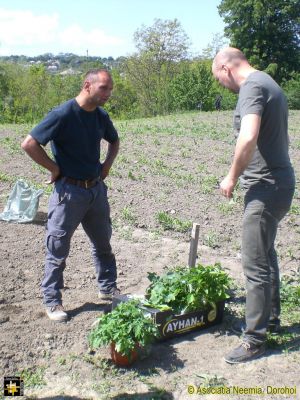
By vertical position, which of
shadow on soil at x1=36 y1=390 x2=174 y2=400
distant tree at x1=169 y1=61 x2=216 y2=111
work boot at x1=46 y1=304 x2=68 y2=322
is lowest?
shadow on soil at x1=36 y1=390 x2=174 y2=400

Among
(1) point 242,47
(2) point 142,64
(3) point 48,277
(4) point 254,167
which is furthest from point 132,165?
(1) point 242,47

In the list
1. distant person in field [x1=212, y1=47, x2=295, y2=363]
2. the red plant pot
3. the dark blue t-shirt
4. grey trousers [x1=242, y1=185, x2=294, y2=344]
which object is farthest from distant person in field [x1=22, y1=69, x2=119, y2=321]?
grey trousers [x1=242, y1=185, x2=294, y2=344]

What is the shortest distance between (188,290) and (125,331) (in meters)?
0.73

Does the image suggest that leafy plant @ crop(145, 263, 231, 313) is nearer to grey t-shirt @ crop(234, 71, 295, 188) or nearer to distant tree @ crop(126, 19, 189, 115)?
grey t-shirt @ crop(234, 71, 295, 188)

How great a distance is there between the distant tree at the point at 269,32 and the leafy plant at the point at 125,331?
3890 cm

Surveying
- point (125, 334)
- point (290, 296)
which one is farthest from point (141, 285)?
point (125, 334)

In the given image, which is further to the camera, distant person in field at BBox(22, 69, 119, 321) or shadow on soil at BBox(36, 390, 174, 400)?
distant person in field at BBox(22, 69, 119, 321)

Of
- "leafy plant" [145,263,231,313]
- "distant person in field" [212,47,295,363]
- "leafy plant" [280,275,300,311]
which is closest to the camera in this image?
"distant person in field" [212,47,295,363]

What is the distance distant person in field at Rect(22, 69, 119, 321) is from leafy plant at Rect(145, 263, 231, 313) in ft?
2.51

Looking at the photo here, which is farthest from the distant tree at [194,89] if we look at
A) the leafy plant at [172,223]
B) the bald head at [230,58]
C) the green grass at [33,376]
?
the green grass at [33,376]

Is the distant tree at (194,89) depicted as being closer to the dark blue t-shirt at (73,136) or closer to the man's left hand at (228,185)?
the dark blue t-shirt at (73,136)

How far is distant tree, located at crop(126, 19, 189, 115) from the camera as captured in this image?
38594 mm

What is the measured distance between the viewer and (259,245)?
3.32 m

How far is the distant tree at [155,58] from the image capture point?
38.6 meters
